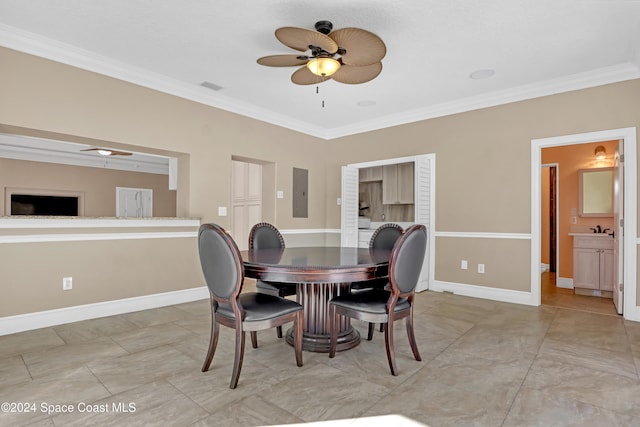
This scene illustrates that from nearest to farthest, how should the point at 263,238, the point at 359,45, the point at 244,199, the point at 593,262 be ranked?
1. the point at 359,45
2. the point at 263,238
3. the point at 593,262
4. the point at 244,199

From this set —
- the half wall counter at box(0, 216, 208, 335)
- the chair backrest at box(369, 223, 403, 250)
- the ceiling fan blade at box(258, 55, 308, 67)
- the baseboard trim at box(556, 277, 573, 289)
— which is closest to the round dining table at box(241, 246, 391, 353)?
the chair backrest at box(369, 223, 403, 250)

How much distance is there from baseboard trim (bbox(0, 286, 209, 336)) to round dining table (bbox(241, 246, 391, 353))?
1.82 metres

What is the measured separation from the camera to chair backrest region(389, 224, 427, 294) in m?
2.13

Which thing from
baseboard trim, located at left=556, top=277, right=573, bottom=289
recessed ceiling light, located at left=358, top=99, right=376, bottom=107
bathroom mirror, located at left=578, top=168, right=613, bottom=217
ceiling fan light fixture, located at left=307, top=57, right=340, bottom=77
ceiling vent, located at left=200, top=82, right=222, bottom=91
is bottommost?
baseboard trim, located at left=556, top=277, right=573, bottom=289

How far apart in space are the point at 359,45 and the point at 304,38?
405mm

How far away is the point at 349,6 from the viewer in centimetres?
248

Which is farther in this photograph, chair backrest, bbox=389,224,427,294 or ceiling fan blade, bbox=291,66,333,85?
ceiling fan blade, bbox=291,66,333,85

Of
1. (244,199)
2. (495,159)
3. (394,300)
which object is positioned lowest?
(394,300)

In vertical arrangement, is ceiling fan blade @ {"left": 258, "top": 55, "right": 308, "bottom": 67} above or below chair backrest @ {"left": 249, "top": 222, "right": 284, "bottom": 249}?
above

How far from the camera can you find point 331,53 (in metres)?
2.54

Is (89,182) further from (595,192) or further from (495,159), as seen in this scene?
(595,192)

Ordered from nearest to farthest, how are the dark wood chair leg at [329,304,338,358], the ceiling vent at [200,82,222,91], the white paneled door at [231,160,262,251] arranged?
the dark wood chair leg at [329,304,338,358]
the ceiling vent at [200,82,222,91]
the white paneled door at [231,160,262,251]

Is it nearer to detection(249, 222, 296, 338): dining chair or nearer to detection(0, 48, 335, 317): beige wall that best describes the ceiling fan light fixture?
detection(249, 222, 296, 338): dining chair

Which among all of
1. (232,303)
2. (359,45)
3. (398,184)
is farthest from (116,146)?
(398,184)
